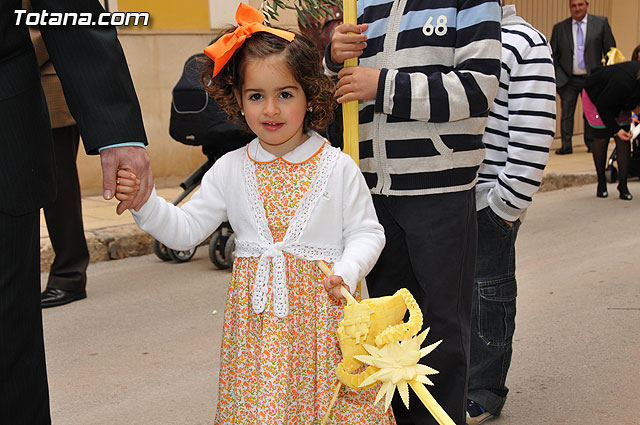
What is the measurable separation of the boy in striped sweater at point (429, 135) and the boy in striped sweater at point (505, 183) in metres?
0.47

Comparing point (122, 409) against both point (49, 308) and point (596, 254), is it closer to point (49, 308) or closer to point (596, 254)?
point (49, 308)

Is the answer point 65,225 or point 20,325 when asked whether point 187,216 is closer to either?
point 20,325

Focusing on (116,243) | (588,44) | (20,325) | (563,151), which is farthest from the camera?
(563,151)

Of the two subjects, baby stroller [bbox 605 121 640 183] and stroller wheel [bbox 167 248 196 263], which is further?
baby stroller [bbox 605 121 640 183]

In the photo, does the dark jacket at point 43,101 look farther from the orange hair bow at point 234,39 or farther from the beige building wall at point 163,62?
the beige building wall at point 163,62

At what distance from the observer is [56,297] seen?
533 centimetres

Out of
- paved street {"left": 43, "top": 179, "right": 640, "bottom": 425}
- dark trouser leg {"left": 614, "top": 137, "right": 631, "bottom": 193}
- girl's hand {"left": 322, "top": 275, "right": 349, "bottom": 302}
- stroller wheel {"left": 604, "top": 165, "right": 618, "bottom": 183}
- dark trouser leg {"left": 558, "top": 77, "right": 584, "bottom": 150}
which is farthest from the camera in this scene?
dark trouser leg {"left": 558, "top": 77, "right": 584, "bottom": 150}

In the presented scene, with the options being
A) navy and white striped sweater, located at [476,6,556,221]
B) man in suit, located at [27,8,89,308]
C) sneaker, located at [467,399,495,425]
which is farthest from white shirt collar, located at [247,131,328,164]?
man in suit, located at [27,8,89,308]

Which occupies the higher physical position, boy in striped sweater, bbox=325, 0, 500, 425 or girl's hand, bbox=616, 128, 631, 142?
boy in striped sweater, bbox=325, 0, 500, 425

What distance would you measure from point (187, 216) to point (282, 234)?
0.94 feet

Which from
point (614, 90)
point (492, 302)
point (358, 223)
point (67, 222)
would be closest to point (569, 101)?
point (614, 90)

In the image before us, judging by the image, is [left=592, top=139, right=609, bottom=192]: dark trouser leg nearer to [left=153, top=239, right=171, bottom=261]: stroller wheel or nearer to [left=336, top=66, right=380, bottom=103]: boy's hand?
[left=153, top=239, right=171, bottom=261]: stroller wheel

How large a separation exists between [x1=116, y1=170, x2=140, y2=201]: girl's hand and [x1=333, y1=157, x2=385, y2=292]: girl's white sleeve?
1.98 feet

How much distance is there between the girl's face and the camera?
2.45 m
